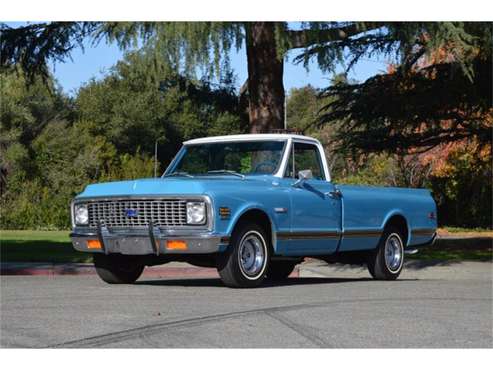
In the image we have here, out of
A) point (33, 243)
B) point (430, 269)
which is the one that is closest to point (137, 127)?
point (33, 243)

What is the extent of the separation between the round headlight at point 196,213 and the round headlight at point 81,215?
1.68 meters

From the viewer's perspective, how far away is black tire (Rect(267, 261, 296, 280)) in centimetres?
1490

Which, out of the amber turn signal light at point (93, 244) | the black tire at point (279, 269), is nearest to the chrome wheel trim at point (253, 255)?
the amber turn signal light at point (93, 244)

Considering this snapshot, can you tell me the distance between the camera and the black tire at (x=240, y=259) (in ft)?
38.1

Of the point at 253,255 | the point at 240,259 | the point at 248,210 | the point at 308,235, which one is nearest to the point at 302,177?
the point at 308,235

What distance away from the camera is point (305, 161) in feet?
44.2

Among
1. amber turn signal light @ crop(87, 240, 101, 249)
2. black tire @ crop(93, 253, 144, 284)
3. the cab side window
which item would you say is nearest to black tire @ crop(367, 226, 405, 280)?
the cab side window

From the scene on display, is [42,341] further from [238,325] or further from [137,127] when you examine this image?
[137,127]

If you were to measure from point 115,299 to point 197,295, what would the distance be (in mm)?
997

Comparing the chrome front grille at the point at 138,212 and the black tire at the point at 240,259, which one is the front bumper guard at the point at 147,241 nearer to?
the chrome front grille at the point at 138,212

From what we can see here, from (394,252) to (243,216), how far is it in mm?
3741

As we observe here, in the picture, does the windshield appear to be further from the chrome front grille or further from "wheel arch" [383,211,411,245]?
"wheel arch" [383,211,411,245]

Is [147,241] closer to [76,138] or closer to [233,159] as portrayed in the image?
[233,159]

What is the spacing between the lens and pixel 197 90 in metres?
22.3
